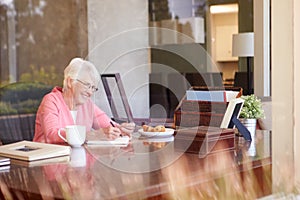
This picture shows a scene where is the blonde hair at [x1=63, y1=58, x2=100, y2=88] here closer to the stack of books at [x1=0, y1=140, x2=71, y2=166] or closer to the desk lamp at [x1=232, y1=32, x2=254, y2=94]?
the stack of books at [x1=0, y1=140, x2=71, y2=166]

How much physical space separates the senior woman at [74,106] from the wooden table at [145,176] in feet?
1.47

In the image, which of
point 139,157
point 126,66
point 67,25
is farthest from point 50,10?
point 139,157

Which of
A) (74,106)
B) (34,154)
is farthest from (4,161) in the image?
(74,106)

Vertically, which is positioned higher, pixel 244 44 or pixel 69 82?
pixel 244 44

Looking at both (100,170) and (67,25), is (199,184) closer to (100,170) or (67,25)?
(100,170)

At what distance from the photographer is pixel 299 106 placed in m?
1.30

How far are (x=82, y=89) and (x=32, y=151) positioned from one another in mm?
734

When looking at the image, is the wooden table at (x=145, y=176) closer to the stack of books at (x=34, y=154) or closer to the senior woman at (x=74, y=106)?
the stack of books at (x=34, y=154)

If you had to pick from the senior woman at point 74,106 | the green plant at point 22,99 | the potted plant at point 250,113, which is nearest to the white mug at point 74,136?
the senior woman at point 74,106

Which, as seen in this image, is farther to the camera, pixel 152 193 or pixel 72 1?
pixel 72 1

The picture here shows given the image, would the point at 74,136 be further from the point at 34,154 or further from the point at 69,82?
the point at 69,82

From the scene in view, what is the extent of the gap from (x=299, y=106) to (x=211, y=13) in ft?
27.8

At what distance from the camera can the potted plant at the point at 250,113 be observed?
2053 mm

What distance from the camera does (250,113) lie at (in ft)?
6.77
